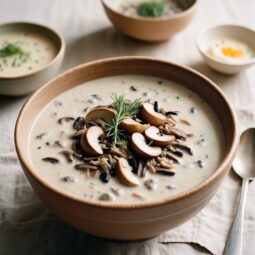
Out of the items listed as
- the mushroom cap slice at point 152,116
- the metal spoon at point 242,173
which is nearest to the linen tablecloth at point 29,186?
the metal spoon at point 242,173

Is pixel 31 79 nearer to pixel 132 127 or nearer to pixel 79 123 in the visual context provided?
pixel 79 123

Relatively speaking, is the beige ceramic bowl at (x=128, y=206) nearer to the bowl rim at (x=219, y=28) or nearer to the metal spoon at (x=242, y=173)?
the metal spoon at (x=242, y=173)

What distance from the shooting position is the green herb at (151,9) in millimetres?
2457

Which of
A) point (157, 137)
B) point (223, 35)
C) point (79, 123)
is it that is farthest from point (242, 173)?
point (223, 35)

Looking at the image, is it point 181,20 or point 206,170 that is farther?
point 181,20

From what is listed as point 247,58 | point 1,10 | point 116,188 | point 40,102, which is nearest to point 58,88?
point 40,102

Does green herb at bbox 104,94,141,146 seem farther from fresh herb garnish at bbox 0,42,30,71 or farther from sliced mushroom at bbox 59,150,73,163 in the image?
fresh herb garnish at bbox 0,42,30,71

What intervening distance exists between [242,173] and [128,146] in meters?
0.50

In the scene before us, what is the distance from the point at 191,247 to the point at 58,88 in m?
0.76

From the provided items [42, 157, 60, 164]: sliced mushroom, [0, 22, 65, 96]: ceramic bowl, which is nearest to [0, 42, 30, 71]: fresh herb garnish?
[0, 22, 65, 96]: ceramic bowl

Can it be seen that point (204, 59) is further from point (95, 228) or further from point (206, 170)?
point (95, 228)

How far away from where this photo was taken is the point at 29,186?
5.82ft

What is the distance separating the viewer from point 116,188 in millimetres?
1432

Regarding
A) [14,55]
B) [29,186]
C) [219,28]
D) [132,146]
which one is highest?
[132,146]
